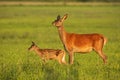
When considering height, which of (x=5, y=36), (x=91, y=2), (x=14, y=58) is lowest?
(x=91, y=2)

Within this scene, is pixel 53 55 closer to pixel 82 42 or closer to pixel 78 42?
pixel 78 42

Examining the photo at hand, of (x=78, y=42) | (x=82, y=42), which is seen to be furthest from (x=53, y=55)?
(x=82, y=42)

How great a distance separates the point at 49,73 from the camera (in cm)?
1409

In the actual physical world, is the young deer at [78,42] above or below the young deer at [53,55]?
above

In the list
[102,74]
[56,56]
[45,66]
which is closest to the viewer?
[102,74]

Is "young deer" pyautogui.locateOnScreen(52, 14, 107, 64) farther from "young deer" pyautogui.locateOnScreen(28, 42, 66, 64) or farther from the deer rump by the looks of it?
"young deer" pyautogui.locateOnScreen(28, 42, 66, 64)

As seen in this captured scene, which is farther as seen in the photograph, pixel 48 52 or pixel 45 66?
pixel 48 52

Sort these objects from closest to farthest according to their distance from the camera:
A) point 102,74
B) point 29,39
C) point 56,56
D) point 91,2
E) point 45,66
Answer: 1. point 102,74
2. point 45,66
3. point 56,56
4. point 29,39
5. point 91,2

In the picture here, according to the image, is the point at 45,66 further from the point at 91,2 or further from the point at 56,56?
the point at 91,2

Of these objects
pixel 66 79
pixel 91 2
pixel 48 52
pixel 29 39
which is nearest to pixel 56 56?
pixel 48 52

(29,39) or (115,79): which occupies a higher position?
(115,79)

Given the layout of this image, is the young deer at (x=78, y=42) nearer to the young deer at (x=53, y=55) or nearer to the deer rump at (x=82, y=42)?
the deer rump at (x=82, y=42)

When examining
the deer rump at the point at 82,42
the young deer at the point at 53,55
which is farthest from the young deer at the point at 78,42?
the young deer at the point at 53,55

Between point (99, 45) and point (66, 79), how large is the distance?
3972mm
